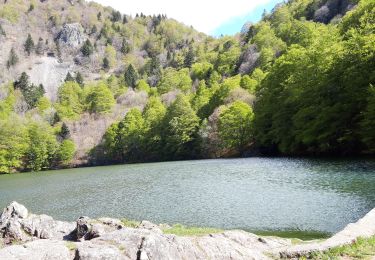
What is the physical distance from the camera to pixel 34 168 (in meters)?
127

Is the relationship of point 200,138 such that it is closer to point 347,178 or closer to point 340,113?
point 340,113

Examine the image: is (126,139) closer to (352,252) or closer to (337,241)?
(337,241)

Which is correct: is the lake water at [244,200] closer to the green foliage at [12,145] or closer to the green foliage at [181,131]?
the green foliage at [181,131]

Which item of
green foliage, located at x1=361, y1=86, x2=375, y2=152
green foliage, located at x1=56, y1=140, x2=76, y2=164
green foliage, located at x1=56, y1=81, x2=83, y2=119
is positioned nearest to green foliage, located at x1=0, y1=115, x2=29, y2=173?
green foliage, located at x1=56, y1=140, x2=76, y2=164

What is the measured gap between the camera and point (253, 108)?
98312mm

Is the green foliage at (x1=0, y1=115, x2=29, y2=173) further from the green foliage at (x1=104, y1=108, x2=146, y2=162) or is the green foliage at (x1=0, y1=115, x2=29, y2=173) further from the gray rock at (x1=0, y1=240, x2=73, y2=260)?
the gray rock at (x1=0, y1=240, x2=73, y2=260)

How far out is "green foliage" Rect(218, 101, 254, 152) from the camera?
94.5 m

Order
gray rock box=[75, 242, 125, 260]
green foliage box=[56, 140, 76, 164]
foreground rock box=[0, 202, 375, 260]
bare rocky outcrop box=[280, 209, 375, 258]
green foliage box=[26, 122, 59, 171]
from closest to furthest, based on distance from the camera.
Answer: gray rock box=[75, 242, 125, 260] → foreground rock box=[0, 202, 375, 260] → bare rocky outcrop box=[280, 209, 375, 258] → green foliage box=[26, 122, 59, 171] → green foliage box=[56, 140, 76, 164]

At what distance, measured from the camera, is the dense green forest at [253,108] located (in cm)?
5944

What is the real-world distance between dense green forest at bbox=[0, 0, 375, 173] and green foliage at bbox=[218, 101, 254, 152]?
23cm

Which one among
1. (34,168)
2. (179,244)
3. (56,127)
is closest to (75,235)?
(179,244)

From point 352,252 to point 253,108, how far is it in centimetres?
8725

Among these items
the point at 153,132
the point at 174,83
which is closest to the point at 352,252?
the point at 153,132

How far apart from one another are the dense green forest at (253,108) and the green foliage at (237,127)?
233mm
